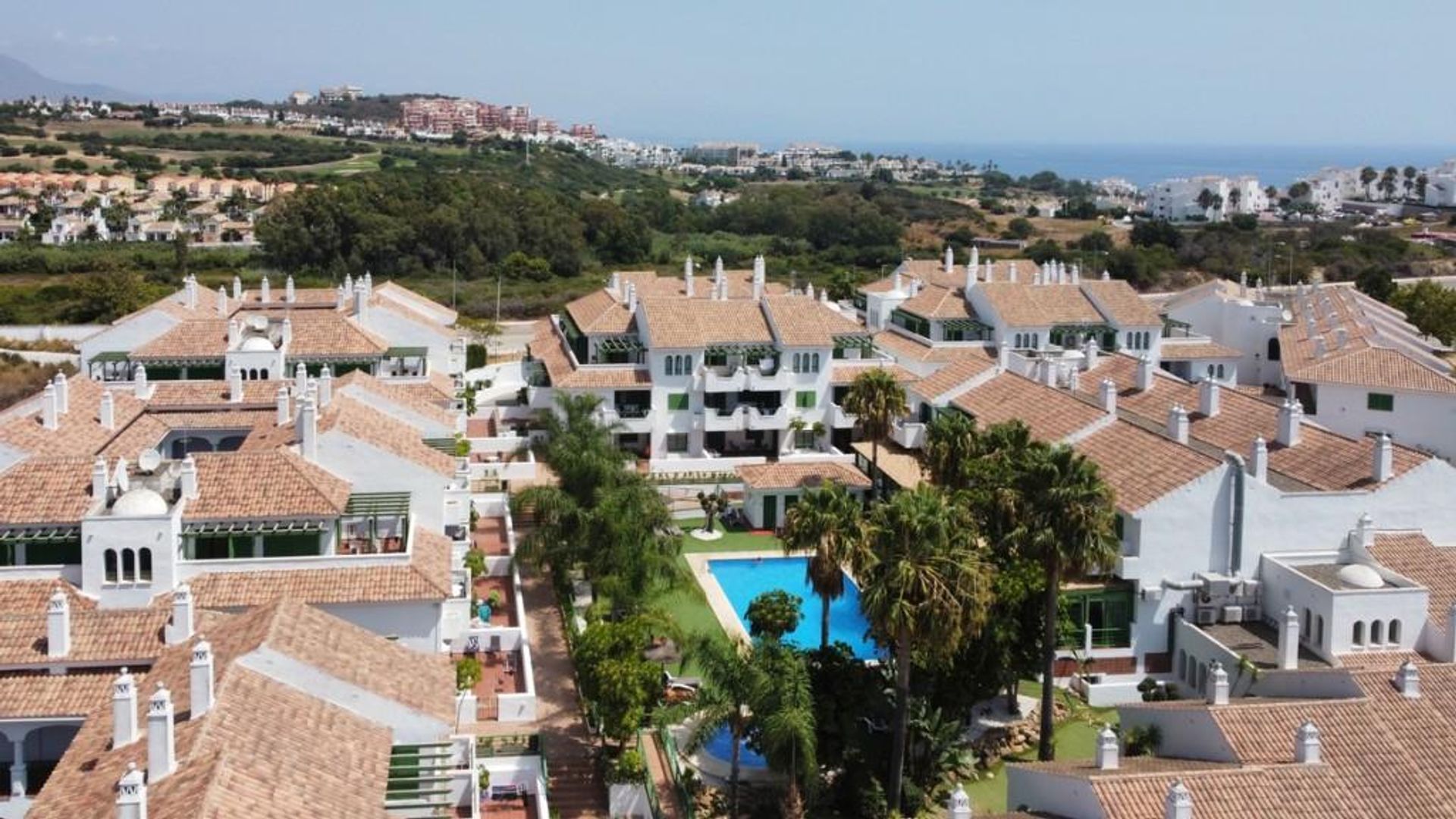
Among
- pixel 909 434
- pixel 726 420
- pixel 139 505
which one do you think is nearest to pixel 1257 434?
pixel 909 434

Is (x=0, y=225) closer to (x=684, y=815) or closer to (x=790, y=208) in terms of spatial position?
(x=790, y=208)

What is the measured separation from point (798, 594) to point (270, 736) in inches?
924

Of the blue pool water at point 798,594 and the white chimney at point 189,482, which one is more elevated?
the white chimney at point 189,482

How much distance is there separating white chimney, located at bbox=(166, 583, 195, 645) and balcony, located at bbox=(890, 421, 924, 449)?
3027cm

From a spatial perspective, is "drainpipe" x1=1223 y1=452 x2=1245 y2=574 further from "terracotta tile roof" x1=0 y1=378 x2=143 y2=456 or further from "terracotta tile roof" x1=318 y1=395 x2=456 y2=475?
"terracotta tile roof" x1=0 y1=378 x2=143 y2=456

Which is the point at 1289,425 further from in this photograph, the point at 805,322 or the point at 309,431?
the point at 309,431

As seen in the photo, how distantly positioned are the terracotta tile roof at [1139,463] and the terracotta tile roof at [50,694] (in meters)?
22.8

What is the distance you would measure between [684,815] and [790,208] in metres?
134

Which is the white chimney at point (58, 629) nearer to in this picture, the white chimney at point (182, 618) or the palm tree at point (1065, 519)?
the white chimney at point (182, 618)

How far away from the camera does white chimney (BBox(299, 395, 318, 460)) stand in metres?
36.1

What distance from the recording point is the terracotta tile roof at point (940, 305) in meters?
66.0

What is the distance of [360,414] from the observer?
4044 cm

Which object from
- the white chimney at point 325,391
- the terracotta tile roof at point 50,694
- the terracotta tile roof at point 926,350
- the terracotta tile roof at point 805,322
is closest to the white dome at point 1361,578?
the terracotta tile roof at point 926,350

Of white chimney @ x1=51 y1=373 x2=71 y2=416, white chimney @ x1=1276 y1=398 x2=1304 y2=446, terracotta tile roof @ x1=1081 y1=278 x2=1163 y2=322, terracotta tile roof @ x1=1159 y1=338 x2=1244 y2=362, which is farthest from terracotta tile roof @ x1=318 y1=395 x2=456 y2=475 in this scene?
terracotta tile roof @ x1=1159 y1=338 x2=1244 y2=362
